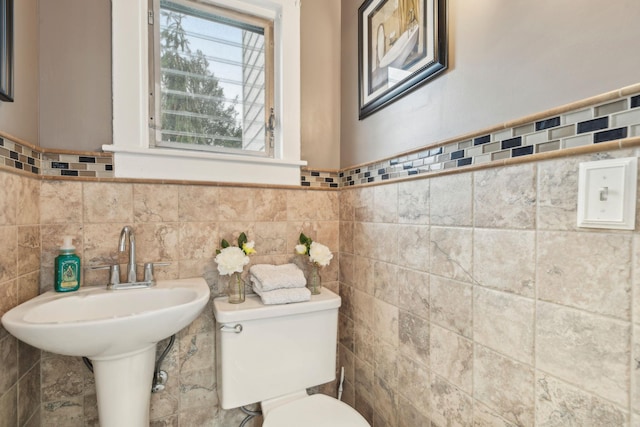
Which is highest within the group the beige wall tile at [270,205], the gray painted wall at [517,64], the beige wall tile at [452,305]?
the gray painted wall at [517,64]

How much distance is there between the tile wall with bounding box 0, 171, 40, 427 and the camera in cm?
86

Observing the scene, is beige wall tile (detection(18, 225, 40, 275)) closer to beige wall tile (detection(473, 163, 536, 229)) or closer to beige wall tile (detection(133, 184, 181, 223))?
beige wall tile (detection(133, 184, 181, 223))

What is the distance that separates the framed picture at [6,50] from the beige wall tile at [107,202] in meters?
0.35

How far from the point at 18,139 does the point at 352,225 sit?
1.24 metres

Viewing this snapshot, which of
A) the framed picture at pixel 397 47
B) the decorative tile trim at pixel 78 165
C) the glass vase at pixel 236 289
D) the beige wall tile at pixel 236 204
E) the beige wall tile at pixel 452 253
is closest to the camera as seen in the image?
the beige wall tile at pixel 452 253

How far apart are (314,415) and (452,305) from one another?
0.64 meters

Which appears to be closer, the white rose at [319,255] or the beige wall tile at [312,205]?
the white rose at [319,255]

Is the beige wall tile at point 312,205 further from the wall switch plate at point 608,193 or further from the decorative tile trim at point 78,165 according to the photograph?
the wall switch plate at point 608,193

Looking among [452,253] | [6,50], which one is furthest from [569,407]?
[6,50]

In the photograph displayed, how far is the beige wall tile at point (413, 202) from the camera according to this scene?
982mm

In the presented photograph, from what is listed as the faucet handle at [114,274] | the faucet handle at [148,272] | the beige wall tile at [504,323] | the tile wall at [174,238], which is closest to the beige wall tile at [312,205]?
the tile wall at [174,238]

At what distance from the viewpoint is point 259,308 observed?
44.1 inches

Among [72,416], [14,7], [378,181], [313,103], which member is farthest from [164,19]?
[72,416]

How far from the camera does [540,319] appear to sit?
0.67 m
